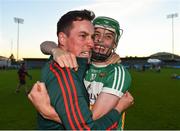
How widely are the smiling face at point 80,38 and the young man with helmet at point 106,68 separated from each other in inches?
4.9

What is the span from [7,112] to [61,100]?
1077 cm

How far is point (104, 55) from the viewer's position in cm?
326

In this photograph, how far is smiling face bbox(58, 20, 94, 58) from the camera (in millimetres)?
2613

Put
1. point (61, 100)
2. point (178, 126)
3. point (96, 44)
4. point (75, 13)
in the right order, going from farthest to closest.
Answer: point (178, 126), point (96, 44), point (75, 13), point (61, 100)

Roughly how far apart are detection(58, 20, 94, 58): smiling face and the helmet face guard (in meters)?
0.53

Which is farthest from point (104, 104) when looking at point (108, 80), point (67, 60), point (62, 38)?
point (62, 38)

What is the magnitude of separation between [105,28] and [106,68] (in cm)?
40

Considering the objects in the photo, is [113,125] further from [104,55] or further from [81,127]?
[104,55]

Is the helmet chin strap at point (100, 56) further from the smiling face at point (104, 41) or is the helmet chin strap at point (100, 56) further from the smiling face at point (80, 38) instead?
the smiling face at point (80, 38)

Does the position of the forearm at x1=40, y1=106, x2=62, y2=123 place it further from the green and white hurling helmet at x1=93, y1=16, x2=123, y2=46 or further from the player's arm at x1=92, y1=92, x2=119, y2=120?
the green and white hurling helmet at x1=93, y1=16, x2=123, y2=46

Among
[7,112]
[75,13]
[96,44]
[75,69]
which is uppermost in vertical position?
[75,13]

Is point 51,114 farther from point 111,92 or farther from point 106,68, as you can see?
point 106,68

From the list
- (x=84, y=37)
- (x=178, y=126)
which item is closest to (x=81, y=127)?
(x=84, y=37)

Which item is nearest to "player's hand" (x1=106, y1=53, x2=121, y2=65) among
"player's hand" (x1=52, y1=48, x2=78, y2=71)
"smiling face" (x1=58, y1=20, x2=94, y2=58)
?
"smiling face" (x1=58, y1=20, x2=94, y2=58)
